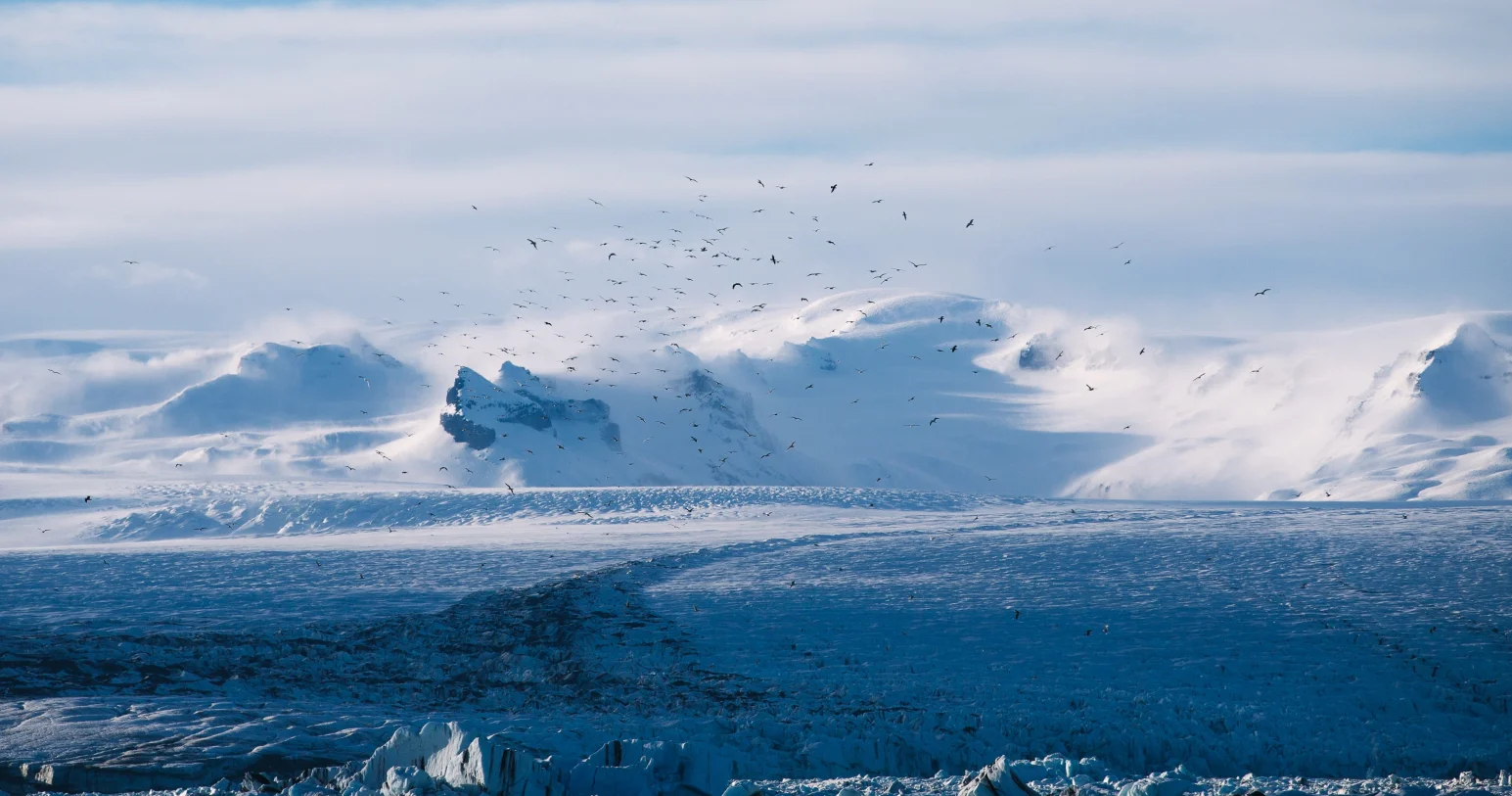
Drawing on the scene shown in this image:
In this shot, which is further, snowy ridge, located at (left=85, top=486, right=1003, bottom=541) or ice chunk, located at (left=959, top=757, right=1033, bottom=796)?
snowy ridge, located at (left=85, top=486, right=1003, bottom=541)

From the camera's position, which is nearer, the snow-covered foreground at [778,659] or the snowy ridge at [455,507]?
the snow-covered foreground at [778,659]

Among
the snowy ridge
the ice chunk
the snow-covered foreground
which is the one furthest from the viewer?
the snowy ridge

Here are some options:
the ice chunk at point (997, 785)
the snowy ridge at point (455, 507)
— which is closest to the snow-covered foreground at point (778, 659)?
the ice chunk at point (997, 785)

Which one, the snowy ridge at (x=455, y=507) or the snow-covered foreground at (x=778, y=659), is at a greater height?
the snowy ridge at (x=455, y=507)

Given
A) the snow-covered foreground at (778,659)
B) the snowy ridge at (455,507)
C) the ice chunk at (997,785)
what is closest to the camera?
the ice chunk at (997,785)

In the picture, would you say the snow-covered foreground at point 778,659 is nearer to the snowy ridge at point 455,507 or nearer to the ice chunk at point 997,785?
the ice chunk at point 997,785

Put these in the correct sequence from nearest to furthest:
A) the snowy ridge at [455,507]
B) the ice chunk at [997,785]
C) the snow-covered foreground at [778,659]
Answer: the ice chunk at [997,785]
the snow-covered foreground at [778,659]
the snowy ridge at [455,507]

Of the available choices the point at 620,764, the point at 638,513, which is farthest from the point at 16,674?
the point at 638,513

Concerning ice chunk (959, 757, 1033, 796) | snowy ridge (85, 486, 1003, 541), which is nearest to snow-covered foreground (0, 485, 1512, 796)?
ice chunk (959, 757, 1033, 796)

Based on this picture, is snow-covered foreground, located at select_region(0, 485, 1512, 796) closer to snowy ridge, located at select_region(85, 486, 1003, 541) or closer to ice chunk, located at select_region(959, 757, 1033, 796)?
ice chunk, located at select_region(959, 757, 1033, 796)
